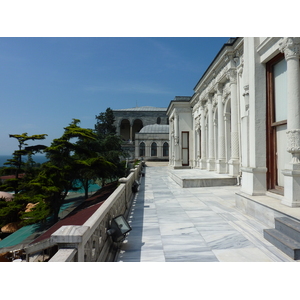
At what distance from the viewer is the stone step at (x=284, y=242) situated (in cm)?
382

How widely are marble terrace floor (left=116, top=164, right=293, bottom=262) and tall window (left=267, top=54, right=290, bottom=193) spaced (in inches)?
50.0

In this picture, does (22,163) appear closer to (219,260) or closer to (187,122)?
(187,122)

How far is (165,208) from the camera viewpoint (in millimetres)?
7789

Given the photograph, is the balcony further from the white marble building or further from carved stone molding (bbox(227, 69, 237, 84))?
carved stone molding (bbox(227, 69, 237, 84))

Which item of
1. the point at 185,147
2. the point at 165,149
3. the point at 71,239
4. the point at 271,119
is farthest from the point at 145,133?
the point at 71,239

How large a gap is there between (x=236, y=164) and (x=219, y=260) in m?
10.1

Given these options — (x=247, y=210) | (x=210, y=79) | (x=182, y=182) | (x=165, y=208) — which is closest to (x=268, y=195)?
(x=247, y=210)

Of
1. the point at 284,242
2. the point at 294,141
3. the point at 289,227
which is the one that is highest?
the point at 294,141

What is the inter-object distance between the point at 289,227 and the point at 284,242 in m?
0.30

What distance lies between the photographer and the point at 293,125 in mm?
5133

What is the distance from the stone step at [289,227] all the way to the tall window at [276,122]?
1.56 metres

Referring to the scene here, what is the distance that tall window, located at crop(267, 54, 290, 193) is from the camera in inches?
236

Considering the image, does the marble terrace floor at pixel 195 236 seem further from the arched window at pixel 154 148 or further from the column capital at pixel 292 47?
the arched window at pixel 154 148

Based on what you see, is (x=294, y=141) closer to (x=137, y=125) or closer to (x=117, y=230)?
(x=117, y=230)
